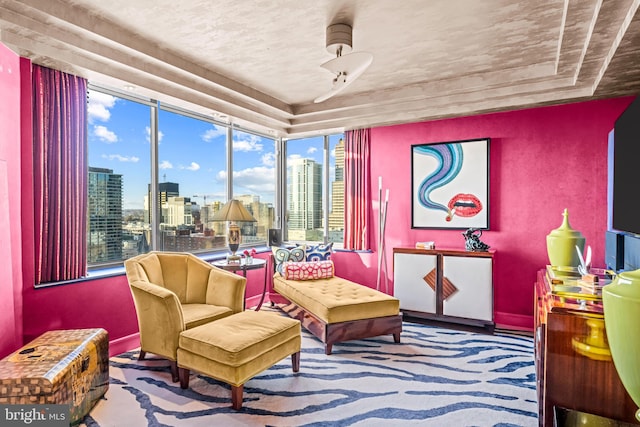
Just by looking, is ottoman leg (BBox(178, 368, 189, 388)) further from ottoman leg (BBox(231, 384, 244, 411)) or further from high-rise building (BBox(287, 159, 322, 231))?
high-rise building (BBox(287, 159, 322, 231))

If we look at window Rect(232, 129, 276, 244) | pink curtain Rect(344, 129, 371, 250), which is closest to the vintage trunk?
window Rect(232, 129, 276, 244)

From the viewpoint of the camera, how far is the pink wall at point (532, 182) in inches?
143

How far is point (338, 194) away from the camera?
5305 mm

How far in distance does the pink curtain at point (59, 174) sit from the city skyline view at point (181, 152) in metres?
0.37

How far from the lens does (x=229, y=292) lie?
10.6 feet

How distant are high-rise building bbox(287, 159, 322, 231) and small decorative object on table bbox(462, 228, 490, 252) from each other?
2.18 m

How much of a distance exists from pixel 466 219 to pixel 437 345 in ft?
5.10

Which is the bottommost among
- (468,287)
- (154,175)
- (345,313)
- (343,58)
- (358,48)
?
(345,313)

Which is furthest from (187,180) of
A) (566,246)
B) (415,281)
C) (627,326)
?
(627,326)

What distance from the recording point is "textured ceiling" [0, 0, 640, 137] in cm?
238

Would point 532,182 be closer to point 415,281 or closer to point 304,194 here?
point 415,281

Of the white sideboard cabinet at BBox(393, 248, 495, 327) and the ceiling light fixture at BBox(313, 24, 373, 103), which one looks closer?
the ceiling light fixture at BBox(313, 24, 373, 103)

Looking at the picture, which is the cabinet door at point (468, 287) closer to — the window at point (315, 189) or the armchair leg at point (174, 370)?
the window at point (315, 189)

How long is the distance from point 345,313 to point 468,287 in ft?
4.90
